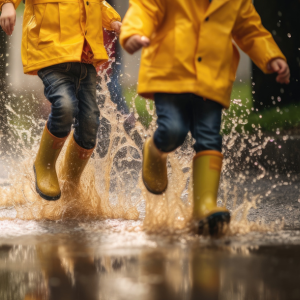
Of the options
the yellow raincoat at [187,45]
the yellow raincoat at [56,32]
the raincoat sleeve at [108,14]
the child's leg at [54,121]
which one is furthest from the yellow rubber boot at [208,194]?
the raincoat sleeve at [108,14]

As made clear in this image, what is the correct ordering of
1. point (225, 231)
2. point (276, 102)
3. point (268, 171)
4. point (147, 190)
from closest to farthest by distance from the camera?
1. point (225, 231)
2. point (147, 190)
3. point (268, 171)
4. point (276, 102)

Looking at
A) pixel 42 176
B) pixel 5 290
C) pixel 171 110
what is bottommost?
pixel 5 290

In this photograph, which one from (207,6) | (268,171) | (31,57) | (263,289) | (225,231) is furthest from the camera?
(268,171)

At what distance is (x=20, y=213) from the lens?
292 centimetres

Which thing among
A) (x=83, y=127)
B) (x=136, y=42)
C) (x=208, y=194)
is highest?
(x=136, y=42)

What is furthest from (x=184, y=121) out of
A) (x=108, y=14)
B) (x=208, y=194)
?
(x=108, y=14)

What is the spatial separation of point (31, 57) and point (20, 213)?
0.85 m

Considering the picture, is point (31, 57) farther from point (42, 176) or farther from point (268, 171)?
point (268, 171)

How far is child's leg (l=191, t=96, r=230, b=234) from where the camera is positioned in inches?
90.3

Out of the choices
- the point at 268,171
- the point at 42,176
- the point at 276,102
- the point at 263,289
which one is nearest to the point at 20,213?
the point at 42,176

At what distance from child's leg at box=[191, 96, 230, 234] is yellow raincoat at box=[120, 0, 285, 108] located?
0.25 feet

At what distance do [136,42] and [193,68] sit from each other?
29 centimetres

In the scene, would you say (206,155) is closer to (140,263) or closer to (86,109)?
(140,263)

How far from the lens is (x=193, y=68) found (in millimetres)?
2338
